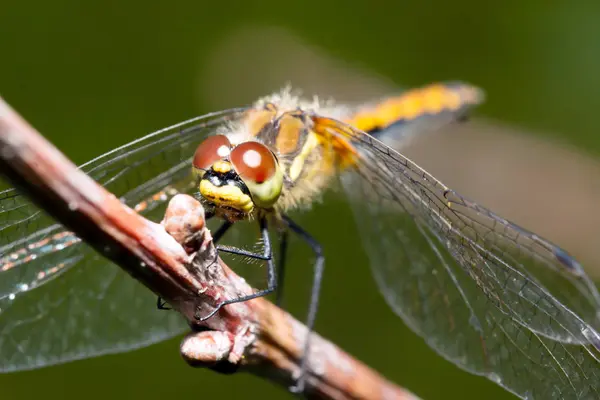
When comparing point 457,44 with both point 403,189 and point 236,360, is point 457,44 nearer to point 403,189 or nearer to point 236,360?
point 403,189

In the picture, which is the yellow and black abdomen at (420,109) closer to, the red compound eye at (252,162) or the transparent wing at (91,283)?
the transparent wing at (91,283)

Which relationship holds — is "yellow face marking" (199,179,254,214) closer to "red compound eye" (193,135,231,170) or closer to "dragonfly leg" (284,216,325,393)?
"red compound eye" (193,135,231,170)

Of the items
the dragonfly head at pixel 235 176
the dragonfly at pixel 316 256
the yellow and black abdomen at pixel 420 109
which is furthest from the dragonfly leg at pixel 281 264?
the yellow and black abdomen at pixel 420 109

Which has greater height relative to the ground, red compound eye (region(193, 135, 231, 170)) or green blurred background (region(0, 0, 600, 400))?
red compound eye (region(193, 135, 231, 170))

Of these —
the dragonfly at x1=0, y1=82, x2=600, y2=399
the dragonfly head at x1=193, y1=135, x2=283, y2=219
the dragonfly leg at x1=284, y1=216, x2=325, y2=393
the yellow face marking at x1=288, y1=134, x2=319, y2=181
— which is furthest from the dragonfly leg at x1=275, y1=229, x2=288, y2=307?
the dragonfly head at x1=193, y1=135, x2=283, y2=219

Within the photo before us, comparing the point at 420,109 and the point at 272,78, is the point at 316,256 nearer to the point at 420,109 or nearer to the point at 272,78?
the point at 420,109

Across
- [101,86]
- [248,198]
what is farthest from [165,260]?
[101,86]

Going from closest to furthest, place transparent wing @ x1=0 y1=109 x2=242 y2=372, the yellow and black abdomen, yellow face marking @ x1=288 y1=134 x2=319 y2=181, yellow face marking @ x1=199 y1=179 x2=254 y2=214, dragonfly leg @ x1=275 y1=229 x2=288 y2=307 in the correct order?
yellow face marking @ x1=199 y1=179 x2=254 y2=214, transparent wing @ x1=0 y1=109 x2=242 y2=372, yellow face marking @ x1=288 y1=134 x2=319 y2=181, dragonfly leg @ x1=275 y1=229 x2=288 y2=307, the yellow and black abdomen
